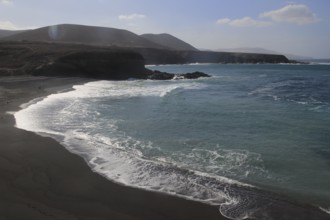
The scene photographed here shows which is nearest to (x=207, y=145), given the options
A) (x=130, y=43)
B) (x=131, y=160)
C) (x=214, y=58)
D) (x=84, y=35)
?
(x=131, y=160)

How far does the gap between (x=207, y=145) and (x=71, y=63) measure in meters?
46.1

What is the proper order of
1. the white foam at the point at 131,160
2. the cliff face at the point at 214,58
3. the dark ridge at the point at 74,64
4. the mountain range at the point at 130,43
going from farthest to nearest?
the cliff face at the point at 214,58 < the mountain range at the point at 130,43 < the dark ridge at the point at 74,64 < the white foam at the point at 131,160

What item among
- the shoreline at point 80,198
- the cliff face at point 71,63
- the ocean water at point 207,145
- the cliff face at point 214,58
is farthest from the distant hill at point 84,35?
the shoreline at point 80,198

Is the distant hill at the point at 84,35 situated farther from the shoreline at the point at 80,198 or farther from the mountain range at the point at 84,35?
the shoreline at the point at 80,198

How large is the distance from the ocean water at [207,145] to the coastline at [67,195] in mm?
578

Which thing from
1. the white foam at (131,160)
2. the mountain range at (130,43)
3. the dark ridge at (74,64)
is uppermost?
the mountain range at (130,43)

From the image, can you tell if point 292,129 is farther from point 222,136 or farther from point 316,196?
point 316,196

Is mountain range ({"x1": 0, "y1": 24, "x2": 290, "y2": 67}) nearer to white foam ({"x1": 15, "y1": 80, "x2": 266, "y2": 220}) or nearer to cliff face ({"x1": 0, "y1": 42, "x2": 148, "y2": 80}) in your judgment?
cliff face ({"x1": 0, "y1": 42, "x2": 148, "y2": 80})

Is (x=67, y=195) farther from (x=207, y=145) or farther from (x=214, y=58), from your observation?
(x=214, y=58)

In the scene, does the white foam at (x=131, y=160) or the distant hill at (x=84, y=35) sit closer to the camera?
the white foam at (x=131, y=160)

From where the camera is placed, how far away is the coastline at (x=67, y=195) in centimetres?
906

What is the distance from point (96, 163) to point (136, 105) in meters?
16.2

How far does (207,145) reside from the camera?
16.5 metres

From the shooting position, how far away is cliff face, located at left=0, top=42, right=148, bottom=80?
2159 inches
